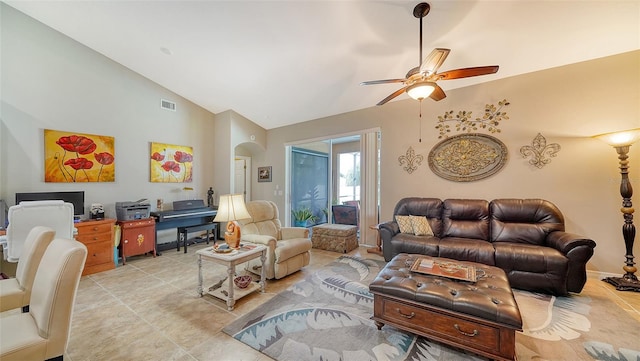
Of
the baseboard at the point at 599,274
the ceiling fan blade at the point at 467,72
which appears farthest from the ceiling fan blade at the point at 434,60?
the baseboard at the point at 599,274

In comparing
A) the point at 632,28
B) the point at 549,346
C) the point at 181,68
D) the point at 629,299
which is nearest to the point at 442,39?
the point at 632,28

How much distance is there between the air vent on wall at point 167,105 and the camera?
189 inches

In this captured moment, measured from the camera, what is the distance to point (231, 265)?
2.38 metres

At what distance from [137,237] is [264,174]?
3.06m

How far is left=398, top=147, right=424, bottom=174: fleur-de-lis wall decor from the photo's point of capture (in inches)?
168

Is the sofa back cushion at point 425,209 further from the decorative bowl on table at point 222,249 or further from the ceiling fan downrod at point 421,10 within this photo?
the decorative bowl on table at point 222,249

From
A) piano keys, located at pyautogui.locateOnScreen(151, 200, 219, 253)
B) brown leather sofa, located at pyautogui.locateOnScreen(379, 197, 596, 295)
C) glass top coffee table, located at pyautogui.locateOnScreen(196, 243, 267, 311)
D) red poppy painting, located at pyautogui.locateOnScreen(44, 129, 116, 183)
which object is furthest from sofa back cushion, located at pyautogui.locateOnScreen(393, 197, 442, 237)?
red poppy painting, located at pyautogui.locateOnScreen(44, 129, 116, 183)

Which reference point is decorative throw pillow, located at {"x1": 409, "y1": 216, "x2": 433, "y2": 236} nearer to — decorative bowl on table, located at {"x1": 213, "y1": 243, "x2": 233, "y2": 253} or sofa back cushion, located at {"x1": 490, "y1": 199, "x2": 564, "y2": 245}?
sofa back cushion, located at {"x1": 490, "y1": 199, "x2": 564, "y2": 245}

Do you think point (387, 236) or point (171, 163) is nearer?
point (387, 236)

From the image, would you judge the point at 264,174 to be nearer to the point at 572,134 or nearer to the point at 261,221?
the point at 261,221

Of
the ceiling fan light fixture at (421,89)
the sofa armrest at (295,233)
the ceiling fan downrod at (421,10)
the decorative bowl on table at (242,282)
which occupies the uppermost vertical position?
the ceiling fan downrod at (421,10)

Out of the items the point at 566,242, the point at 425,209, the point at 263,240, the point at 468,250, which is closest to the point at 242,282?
the point at 263,240

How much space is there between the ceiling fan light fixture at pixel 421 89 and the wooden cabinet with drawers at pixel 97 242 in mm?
4794

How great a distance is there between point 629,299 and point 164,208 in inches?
283
